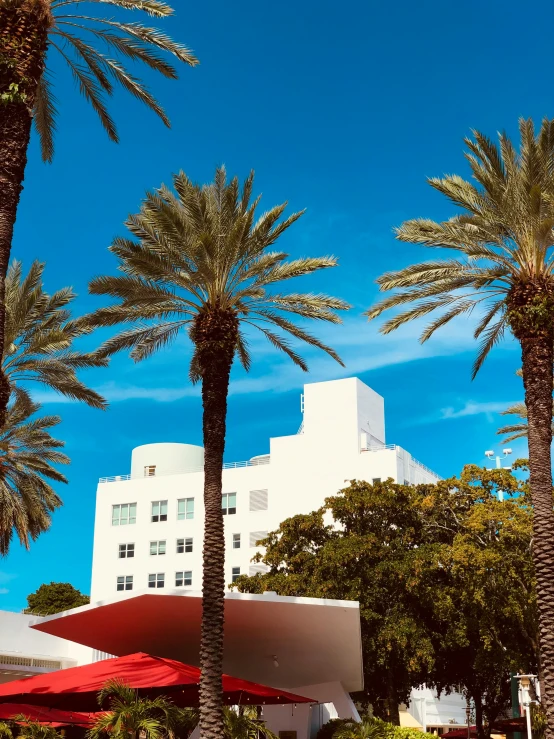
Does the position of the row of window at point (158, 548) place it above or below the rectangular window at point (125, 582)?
above

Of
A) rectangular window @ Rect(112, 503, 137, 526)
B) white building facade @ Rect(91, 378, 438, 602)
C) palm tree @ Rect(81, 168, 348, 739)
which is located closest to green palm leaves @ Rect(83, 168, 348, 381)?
palm tree @ Rect(81, 168, 348, 739)

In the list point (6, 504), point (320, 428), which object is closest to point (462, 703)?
point (320, 428)

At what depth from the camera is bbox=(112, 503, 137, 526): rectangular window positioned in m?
72.1

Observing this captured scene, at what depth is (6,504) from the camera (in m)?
36.3

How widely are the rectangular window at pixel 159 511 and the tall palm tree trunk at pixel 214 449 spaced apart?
160 feet

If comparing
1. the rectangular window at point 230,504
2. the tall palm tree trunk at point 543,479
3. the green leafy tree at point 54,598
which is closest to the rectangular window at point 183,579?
the rectangular window at point 230,504

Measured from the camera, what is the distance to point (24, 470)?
37.3m

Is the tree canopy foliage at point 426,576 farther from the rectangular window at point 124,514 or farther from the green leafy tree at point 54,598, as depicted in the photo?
the green leafy tree at point 54,598

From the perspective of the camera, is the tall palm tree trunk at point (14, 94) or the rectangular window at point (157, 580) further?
the rectangular window at point (157, 580)

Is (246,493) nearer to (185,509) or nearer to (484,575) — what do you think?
(185,509)

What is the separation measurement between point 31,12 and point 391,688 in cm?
2916

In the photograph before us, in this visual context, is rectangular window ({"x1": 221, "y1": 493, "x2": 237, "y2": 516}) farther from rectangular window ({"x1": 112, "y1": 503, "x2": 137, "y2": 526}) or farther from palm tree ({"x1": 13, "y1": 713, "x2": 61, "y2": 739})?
palm tree ({"x1": 13, "y1": 713, "x2": 61, "y2": 739})

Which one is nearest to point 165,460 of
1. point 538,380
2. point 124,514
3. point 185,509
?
point 124,514

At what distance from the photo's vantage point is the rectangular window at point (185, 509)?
70188 millimetres
